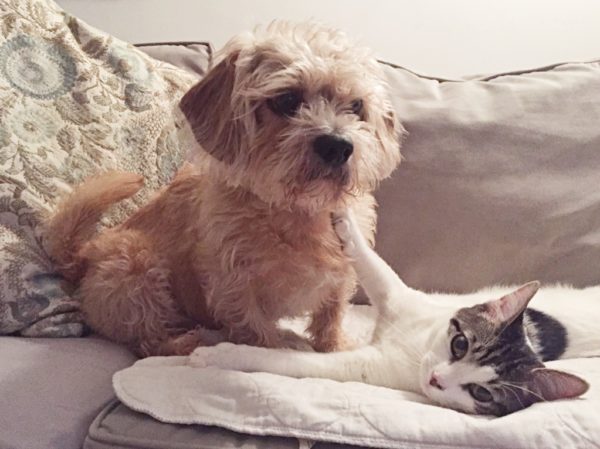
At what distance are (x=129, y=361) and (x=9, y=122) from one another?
2.19ft

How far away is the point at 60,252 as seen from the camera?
161 cm

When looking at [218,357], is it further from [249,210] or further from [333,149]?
[333,149]

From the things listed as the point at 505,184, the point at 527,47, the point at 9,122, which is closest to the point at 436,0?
the point at 527,47

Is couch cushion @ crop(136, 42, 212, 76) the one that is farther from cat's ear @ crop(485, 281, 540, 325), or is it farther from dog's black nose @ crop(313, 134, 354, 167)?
cat's ear @ crop(485, 281, 540, 325)

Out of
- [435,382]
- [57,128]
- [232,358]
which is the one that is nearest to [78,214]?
[57,128]

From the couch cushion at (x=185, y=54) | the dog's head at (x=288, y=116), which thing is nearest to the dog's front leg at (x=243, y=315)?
the dog's head at (x=288, y=116)

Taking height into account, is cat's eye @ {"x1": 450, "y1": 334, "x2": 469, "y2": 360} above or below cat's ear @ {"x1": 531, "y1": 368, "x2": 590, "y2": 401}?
below

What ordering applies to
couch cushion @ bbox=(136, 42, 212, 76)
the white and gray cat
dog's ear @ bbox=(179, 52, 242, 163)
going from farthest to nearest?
couch cushion @ bbox=(136, 42, 212, 76) < dog's ear @ bbox=(179, 52, 242, 163) < the white and gray cat

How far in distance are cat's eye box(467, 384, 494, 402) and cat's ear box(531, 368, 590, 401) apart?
88 millimetres

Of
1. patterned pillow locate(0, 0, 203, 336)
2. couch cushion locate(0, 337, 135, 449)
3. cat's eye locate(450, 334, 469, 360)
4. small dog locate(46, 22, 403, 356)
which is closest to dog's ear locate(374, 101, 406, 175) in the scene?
small dog locate(46, 22, 403, 356)

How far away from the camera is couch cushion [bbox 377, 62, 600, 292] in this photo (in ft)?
5.72

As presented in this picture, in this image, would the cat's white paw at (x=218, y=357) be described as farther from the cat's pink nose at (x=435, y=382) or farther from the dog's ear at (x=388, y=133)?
the dog's ear at (x=388, y=133)

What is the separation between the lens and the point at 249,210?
144 centimetres

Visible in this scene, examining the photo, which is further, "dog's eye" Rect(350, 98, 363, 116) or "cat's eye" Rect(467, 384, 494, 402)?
"dog's eye" Rect(350, 98, 363, 116)
